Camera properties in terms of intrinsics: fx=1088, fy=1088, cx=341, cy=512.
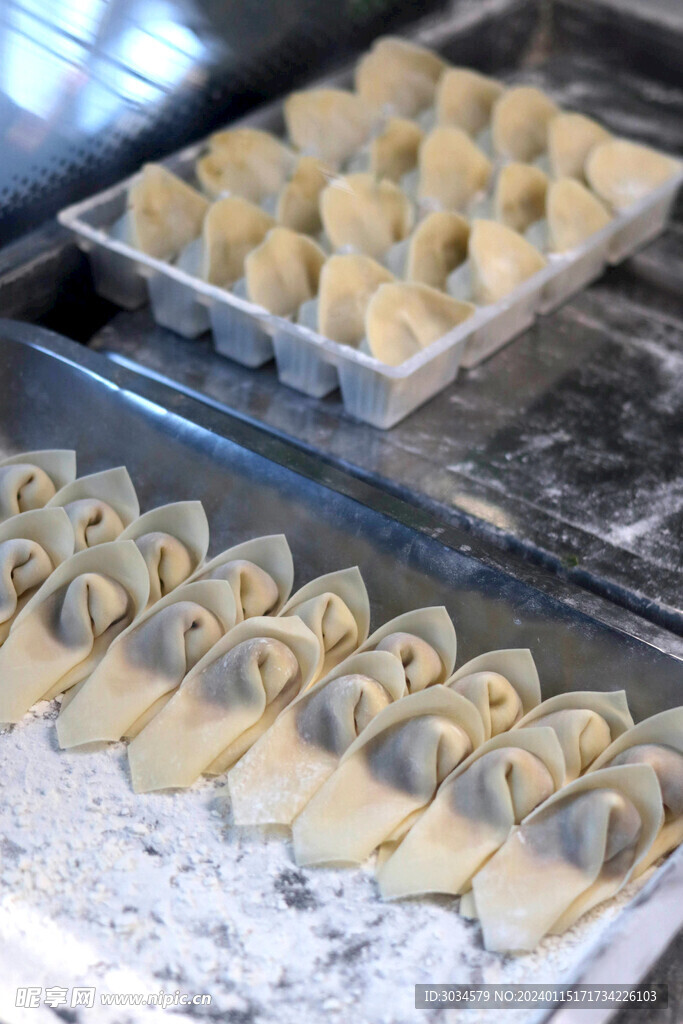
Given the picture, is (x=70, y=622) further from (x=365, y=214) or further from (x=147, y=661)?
(x=365, y=214)

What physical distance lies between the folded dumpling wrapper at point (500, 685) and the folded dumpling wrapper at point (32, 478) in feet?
1.96

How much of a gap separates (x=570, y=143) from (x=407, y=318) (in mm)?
715

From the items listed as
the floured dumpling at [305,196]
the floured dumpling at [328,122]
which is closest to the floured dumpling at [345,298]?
the floured dumpling at [305,196]

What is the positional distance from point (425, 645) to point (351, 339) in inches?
22.4

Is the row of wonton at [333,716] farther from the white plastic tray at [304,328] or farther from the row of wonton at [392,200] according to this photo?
the row of wonton at [392,200]

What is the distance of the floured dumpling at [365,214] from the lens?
1800 millimetres

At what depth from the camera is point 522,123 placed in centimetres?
214

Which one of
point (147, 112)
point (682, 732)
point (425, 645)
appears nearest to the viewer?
point (682, 732)

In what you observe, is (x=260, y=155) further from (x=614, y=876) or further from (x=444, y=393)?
(x=614, y=876)

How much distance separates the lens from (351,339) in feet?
5.36

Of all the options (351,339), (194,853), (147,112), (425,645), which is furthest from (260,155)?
(194,853)

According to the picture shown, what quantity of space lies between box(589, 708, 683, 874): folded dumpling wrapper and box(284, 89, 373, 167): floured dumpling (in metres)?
1.31

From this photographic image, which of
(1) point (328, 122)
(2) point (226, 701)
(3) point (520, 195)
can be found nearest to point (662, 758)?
(2) point (226, 701)

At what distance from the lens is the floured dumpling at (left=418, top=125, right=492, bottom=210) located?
195 cm
